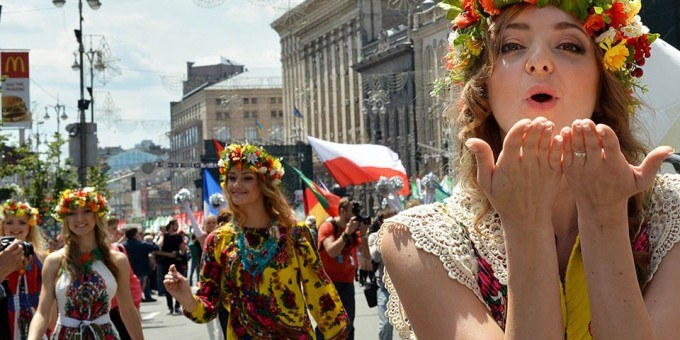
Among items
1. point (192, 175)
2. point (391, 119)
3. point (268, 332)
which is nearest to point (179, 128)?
point (192, 175)

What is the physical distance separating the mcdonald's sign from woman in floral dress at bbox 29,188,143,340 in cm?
1990

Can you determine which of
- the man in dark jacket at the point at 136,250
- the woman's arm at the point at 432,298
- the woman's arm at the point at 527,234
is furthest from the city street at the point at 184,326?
the woman's arm at the point at 527,234

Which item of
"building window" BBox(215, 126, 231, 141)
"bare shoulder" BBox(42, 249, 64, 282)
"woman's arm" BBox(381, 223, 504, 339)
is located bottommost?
"bare shoulder" BBox(42, 249, 64, 282)

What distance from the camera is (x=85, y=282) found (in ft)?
27.3

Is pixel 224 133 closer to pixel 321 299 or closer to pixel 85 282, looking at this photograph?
pixel 85 282

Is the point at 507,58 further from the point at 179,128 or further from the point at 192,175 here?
the point at 179,128

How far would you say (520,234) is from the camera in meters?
2.24

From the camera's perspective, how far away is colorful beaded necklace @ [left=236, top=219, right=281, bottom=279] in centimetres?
704

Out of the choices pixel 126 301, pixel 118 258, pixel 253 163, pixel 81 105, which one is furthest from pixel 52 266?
pixel 81 105

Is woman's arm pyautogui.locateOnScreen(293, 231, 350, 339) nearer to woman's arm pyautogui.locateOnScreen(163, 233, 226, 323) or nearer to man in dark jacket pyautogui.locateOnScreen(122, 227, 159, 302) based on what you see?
woman's arm pyautogui.locateOnScreen(163, 233, 226, 323)

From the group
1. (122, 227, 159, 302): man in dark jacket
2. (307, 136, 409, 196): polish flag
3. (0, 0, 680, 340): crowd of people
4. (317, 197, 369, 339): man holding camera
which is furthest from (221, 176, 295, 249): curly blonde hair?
(122, 227, 159, 302): man in dark jacket

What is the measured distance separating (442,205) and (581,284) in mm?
430

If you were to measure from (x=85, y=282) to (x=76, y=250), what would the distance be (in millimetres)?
318

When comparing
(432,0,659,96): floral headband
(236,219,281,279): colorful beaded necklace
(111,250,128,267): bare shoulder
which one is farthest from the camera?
(111,250,128,267): bare shoulder
